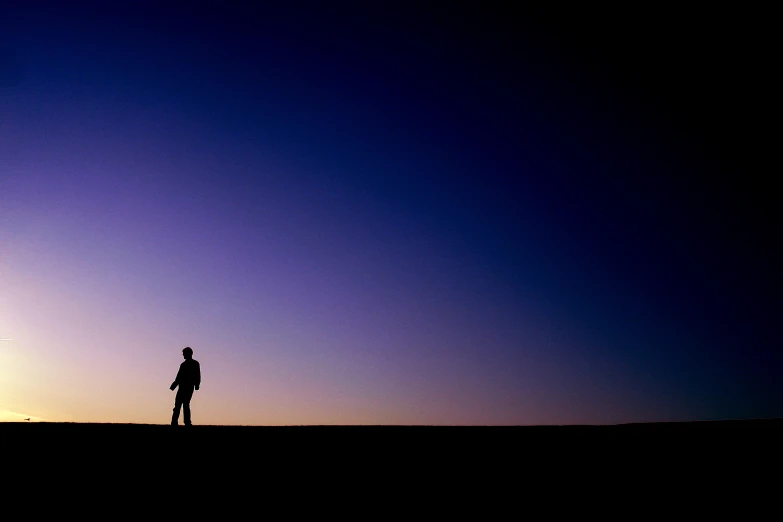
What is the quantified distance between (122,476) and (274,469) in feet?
6.34

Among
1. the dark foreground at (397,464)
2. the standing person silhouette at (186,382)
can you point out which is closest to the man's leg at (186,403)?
the standing person silhouette at (186,382)

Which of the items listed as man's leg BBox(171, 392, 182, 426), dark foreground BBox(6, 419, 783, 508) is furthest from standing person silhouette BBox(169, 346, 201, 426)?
dark foreground BBox(6, 419, 783, 508)

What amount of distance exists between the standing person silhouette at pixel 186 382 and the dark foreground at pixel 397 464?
3299mm

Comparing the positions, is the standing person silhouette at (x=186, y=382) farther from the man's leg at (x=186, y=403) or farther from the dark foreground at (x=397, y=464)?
the dark foreground at (x=397, y=464)

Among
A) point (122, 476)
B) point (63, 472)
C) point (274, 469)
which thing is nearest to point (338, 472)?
point (274, 469)

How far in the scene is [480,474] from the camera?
6953 millimetres

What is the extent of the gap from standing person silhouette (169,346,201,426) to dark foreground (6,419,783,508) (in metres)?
3.30

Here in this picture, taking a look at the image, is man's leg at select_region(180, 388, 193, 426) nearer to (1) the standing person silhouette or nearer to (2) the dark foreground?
(1) the standing person silhouette

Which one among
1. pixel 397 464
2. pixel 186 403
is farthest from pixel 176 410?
pixel 397 464

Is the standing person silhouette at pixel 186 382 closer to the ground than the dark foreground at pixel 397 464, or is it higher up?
higher up

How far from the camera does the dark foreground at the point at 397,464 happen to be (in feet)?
20.3

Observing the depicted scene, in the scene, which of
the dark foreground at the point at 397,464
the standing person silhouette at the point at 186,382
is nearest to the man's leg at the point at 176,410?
the standing person silhouette at the point at 186,382

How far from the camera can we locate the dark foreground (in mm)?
6184

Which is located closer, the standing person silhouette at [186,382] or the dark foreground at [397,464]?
the dark foreground at [397,464]
